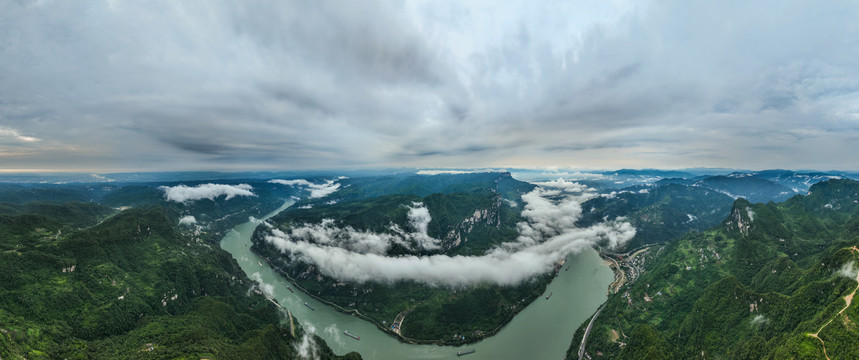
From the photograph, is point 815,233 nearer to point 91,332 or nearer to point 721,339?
point 721,339

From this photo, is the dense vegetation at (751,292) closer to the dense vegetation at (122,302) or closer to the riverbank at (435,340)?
the riverbank at (435,340)

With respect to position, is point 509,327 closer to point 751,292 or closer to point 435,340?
point 435,340

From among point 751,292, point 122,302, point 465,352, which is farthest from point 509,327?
point 122,302

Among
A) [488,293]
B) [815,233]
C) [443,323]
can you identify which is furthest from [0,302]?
[815,233]

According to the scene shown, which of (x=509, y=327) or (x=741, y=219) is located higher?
(x=741, y=219)

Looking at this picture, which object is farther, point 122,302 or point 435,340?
point 435,340

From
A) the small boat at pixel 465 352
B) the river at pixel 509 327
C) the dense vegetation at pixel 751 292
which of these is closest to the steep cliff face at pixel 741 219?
the dense vegetation at pixel 751 292
